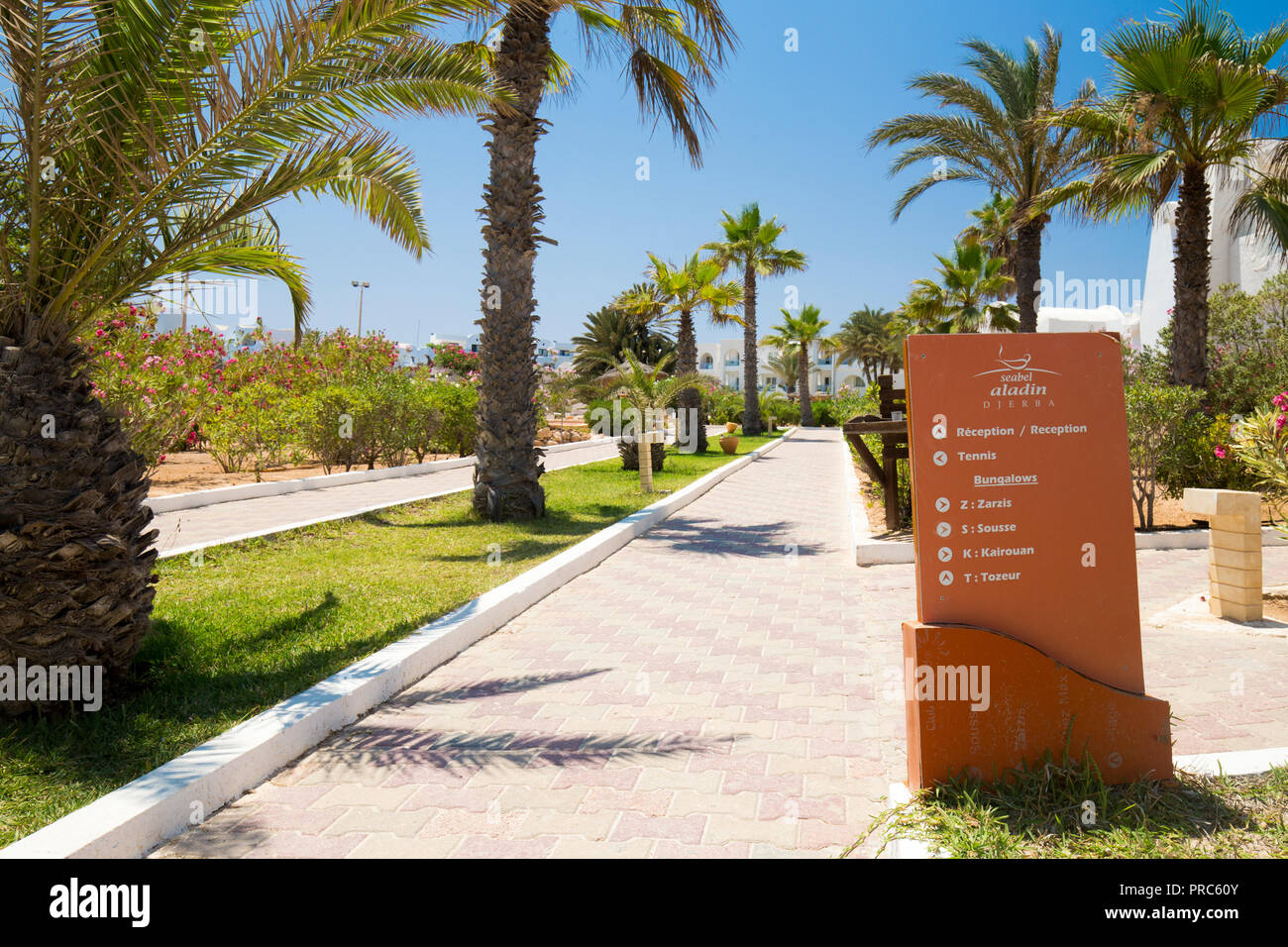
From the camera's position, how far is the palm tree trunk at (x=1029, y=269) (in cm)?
1767

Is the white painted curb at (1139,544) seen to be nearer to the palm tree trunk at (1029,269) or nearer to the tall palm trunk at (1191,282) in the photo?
the tall palm trunk at (1191,282)

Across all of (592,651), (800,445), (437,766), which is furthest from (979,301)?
(437,766)

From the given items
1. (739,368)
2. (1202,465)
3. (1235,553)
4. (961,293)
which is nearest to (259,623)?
(1235,553)

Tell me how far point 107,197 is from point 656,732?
4090 mm

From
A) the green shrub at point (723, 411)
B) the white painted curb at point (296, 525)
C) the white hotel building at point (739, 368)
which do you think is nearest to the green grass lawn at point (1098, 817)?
the white painted curb at point (296, 525)

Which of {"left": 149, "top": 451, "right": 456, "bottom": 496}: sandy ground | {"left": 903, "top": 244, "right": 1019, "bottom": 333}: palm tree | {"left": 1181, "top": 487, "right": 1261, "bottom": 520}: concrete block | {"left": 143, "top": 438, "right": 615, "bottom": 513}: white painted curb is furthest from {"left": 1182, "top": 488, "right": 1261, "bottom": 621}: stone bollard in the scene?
{"left": 903, "top": 244, "right": 1019, "bottom": 333}: palm tree

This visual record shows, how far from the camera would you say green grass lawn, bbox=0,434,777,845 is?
3506 mm

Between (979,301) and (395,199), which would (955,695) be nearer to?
(395,199)

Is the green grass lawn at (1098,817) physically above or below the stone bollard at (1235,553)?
below

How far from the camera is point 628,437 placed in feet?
60.4

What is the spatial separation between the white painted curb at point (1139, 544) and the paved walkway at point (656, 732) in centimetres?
123

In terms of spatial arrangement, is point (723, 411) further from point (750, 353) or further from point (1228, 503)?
point (1228, 503)

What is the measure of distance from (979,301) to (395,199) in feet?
89.7

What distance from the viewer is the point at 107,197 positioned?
4426mm
